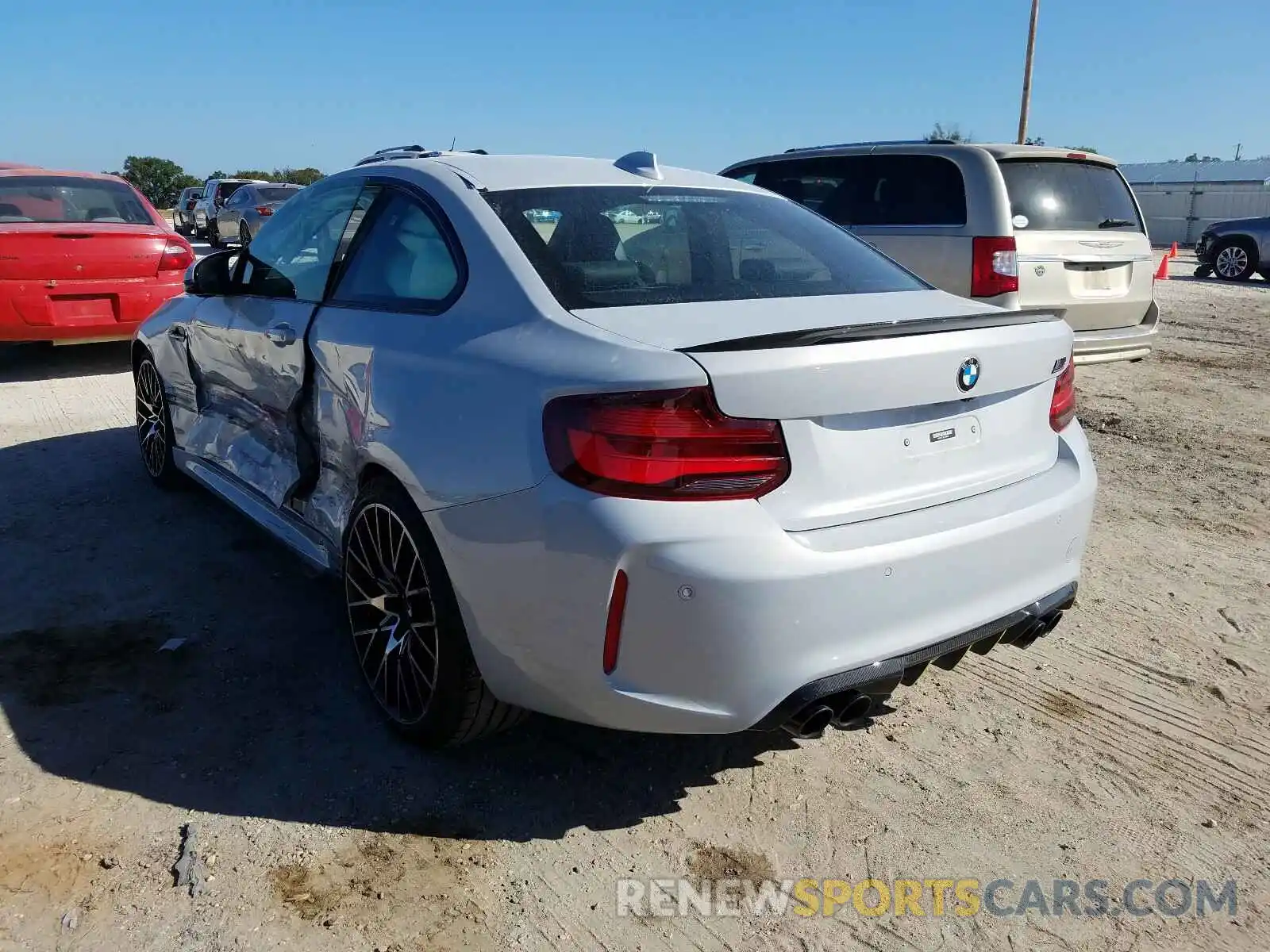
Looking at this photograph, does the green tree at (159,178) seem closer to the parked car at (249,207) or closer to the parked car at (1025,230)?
the parked car at (249,207)

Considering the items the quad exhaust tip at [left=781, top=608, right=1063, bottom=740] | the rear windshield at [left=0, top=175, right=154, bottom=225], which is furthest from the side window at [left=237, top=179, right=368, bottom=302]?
the rear windshield at [left=0, top=175, right=154, bottom=225]

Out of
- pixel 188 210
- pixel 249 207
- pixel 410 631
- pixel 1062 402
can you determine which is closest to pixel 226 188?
Result: pixel 249 207

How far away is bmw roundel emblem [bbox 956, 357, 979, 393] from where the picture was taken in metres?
2.46

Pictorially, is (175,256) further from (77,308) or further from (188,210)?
(188,210)

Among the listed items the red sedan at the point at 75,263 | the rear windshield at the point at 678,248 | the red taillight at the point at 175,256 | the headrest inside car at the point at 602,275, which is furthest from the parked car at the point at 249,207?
the headrest inside car at the point at 602,275

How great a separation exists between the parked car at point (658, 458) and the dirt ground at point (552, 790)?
0.35 metres

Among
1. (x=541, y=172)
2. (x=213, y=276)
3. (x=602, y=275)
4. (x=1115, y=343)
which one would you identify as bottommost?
(x=1115, y=343)

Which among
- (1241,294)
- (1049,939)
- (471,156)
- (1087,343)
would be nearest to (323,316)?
(471,156)

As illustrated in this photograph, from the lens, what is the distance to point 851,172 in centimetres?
795

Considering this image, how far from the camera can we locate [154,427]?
529 cm

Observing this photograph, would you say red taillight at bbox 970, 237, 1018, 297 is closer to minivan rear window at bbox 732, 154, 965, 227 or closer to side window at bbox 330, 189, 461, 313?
minivan rear window at bbox 732, 154, 965, 227

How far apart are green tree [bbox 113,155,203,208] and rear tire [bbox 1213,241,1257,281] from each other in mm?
46318

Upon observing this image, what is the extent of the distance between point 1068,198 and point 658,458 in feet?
20.2

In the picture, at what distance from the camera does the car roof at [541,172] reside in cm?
313
